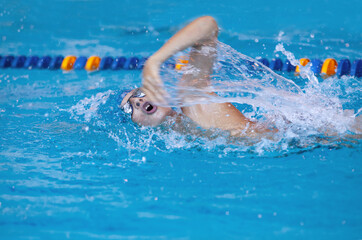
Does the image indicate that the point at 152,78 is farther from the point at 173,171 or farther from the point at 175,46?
the point at 173,171

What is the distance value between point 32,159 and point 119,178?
21.4 inches

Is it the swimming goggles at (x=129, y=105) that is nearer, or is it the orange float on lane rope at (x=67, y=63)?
the swimming goggles at (x=129, y=105)

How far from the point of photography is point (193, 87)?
2.07 metres

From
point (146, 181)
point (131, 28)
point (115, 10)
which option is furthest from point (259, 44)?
point (146, 181)

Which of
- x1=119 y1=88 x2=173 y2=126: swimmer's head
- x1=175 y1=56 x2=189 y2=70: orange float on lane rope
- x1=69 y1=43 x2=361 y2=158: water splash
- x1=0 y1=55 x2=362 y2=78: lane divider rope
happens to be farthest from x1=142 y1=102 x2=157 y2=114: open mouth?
x1=0 y1=55 x2=362 y2=78: lane divider rope

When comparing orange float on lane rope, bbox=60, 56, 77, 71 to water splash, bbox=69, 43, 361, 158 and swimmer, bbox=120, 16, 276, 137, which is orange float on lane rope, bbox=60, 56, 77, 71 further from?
swimmer, bbox=120, 16, 276, 137

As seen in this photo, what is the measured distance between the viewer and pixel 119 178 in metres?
2.07

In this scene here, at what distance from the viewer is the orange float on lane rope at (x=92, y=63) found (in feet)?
12.8

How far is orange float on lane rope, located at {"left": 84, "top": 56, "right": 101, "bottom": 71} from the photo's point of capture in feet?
12.8

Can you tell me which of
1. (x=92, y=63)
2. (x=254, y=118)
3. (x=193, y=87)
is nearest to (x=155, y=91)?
(x=193, y=87)

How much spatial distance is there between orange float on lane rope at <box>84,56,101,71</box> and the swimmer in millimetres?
1675

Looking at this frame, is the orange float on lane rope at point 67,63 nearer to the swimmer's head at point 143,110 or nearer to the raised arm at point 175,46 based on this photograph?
the swimmer's head at point 143,110

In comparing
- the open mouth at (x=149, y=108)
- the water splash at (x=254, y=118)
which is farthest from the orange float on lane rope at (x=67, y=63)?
the open mouth at (x=149, y=108)

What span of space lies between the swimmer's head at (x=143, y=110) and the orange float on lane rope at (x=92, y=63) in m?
1.67
